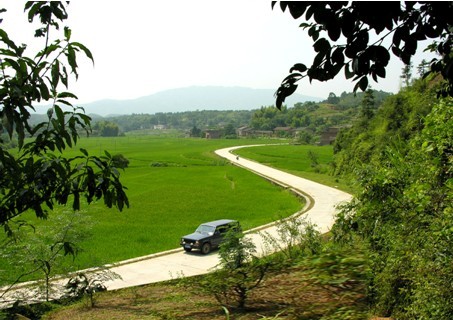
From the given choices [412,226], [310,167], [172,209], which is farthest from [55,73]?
[310,167]

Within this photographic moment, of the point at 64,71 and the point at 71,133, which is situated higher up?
the point at 64,71

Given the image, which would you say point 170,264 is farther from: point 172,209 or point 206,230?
point 172,209

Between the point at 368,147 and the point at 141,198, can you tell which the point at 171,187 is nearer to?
the point at 141,198

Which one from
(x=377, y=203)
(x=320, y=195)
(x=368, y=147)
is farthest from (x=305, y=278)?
(x=368, y=147)

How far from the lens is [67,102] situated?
272 cm

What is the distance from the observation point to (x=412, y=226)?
4742 millimetres

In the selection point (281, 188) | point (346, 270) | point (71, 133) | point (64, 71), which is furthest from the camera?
point (281, 188)

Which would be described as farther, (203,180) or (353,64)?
(203,180)

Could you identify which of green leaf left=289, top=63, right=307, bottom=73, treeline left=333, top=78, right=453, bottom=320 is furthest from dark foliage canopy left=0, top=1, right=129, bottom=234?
treeline left=333, top=78, right=453, bottom=320

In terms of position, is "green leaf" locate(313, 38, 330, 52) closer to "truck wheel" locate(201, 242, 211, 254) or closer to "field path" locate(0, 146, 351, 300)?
"field path" locate(0, 146, 351, 300)

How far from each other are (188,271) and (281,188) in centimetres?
2020

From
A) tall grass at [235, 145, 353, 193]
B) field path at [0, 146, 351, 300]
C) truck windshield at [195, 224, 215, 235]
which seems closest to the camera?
field path at [0, 146, 351, 300]

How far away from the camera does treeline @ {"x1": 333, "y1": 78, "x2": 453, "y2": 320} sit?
A: 10.9 ft

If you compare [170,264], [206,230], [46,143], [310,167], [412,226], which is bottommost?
[170,264]
